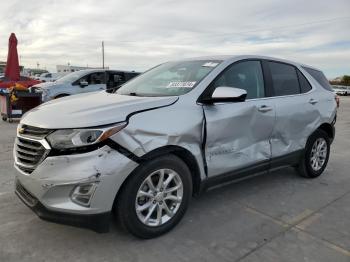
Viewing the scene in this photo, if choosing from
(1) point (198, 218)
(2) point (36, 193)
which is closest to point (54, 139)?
(2) point (36, 193)

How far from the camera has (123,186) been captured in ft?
9.23

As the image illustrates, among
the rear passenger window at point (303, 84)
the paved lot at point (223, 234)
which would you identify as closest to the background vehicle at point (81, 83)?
the paved lot at point (223, 234)

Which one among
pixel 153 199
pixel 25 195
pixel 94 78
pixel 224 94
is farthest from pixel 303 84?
pixel 94 78

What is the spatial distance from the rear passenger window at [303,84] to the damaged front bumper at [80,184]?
2.97m

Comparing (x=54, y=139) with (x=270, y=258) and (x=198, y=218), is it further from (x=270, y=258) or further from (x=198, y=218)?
(x=270, y=258)

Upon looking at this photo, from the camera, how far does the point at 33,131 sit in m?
2.89

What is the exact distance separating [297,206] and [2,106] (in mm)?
9380

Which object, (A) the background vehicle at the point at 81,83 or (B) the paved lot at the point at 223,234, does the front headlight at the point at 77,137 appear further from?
(A) the background vehicle at the point at 81,83

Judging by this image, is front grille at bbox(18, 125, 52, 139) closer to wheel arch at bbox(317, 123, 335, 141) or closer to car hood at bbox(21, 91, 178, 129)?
car hood at bbox(21, 91, 178, 129)

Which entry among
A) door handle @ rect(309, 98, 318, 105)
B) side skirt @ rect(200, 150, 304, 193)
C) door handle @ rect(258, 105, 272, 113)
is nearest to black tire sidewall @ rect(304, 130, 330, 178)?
side skirt @ rect(200, 150, 304, 193)

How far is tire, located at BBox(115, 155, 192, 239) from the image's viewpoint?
2.85m

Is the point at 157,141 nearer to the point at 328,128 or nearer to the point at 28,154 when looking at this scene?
the point at 28,154

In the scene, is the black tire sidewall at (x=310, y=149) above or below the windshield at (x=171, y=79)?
below

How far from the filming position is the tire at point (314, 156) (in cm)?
484
